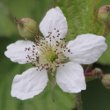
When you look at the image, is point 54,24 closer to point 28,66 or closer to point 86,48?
point 86,48

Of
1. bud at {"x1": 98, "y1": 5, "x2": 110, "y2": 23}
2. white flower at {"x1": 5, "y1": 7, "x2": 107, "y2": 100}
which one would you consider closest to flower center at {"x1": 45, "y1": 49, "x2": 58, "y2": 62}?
white flower at {"x1": 5, "y1": 7, "x2": 107, "y2": 100}

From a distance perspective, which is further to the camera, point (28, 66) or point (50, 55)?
point (28, 66)

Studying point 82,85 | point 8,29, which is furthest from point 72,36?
point 8,29

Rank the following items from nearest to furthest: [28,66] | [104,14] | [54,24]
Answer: [104,14]
[54,24]
[28,66]

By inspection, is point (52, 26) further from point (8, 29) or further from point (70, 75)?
point (8, 29)

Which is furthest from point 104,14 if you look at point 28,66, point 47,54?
point 28,66

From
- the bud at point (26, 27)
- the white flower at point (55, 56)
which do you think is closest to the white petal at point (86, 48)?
the white flower at point (55, 56)
